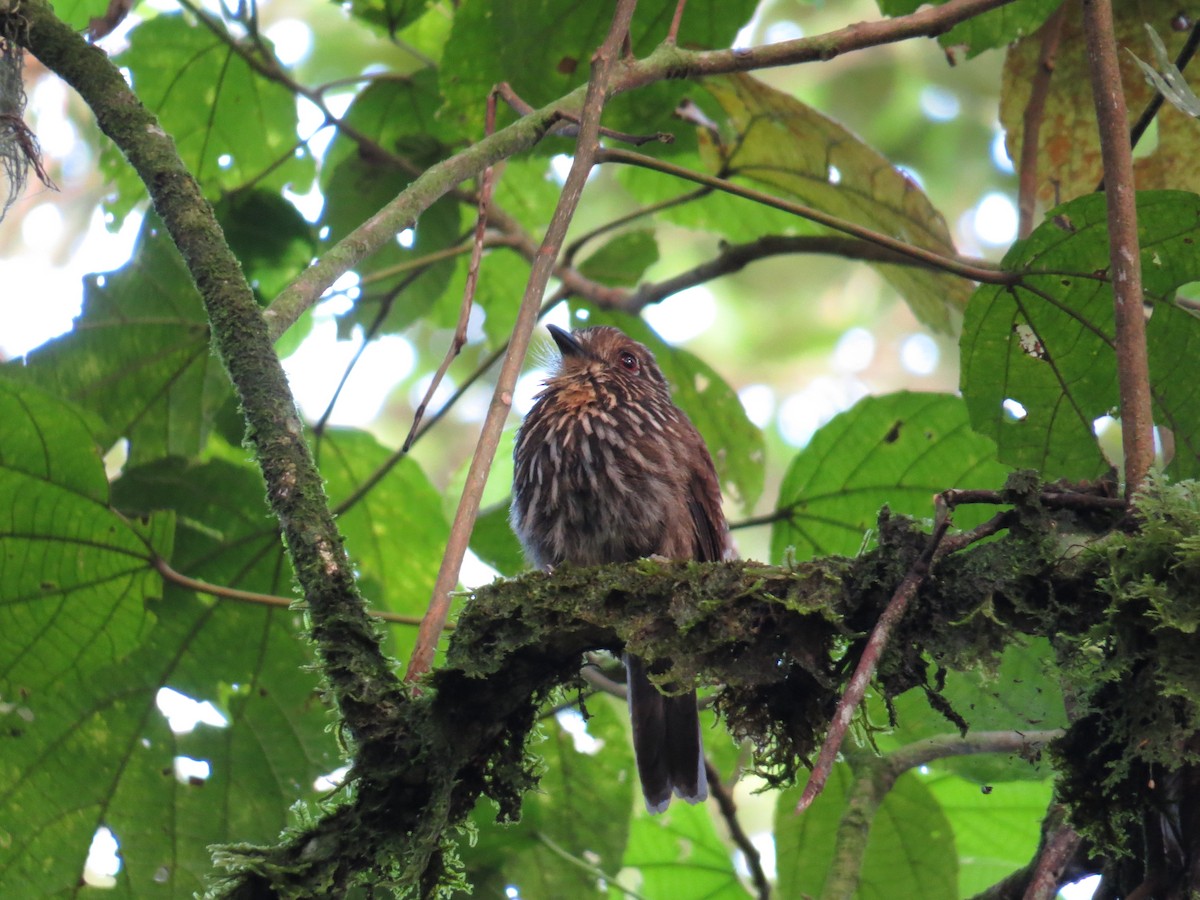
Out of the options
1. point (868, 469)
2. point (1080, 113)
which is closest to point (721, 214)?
point (1080, 113)

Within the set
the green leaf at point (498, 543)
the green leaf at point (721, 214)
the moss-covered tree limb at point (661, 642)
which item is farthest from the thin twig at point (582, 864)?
the green leaf at point (721, 214)

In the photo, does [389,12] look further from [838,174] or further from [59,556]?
[59,556]

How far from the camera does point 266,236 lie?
3416 mm

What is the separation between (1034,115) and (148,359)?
2.31m

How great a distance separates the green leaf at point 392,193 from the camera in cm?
351

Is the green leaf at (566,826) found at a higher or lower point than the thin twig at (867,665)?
higher

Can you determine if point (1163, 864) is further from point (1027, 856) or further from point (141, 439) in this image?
point (141, 439)

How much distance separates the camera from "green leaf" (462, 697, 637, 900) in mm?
2848

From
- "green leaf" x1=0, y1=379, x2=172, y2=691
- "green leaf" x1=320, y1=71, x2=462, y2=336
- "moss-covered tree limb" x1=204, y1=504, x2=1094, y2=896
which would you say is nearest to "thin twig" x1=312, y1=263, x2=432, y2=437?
"green leaf" x1=320, y1=71, x2=462, y2=336

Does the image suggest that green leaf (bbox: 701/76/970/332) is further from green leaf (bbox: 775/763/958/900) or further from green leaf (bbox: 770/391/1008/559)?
green leaf (bbox: 775/763/958/900)

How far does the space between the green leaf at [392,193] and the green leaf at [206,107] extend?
7.5 inches

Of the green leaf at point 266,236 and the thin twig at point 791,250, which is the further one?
the green leaf at point 266,236

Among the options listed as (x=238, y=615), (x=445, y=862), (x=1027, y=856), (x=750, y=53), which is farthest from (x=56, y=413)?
(x=1027, y=856)

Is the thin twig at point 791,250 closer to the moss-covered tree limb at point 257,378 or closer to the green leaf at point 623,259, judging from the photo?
the green leaf at point 623,259
